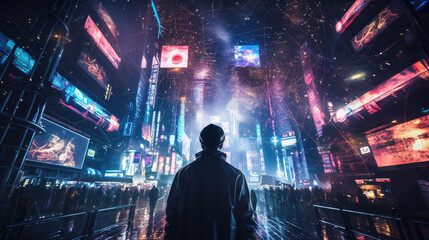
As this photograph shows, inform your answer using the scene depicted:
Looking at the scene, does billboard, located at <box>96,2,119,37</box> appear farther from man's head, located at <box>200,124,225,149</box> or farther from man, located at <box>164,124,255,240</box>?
man, located at <box>164,124,255,240</box>

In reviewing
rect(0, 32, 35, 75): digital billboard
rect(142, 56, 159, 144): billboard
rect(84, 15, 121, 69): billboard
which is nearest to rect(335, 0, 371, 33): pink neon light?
rect(0, 32, 35, 75): digital billboard

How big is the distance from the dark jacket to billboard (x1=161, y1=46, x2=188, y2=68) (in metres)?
15.9

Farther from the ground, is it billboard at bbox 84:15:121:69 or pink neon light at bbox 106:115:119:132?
billboard at bbox 84:15:121:69

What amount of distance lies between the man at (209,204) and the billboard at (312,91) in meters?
20.7

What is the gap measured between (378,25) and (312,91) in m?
10.6

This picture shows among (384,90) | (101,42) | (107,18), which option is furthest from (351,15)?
(107,18)

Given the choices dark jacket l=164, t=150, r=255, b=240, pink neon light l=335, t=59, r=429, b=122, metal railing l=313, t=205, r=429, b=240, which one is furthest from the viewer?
pink neon light l=335, t=59, r=429, b=122

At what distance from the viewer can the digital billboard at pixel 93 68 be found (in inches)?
682

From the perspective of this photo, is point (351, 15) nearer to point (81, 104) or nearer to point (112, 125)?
point (81, 104)

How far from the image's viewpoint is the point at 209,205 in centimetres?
146

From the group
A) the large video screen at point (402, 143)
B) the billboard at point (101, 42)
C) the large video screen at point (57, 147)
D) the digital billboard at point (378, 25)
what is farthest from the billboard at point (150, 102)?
the digital billboard at point (378, 25)

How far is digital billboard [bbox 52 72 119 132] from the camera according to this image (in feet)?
45.6

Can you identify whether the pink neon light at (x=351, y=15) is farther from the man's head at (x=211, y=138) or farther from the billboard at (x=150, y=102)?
the billboard at (x=150, y=102)

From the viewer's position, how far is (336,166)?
658 inches
